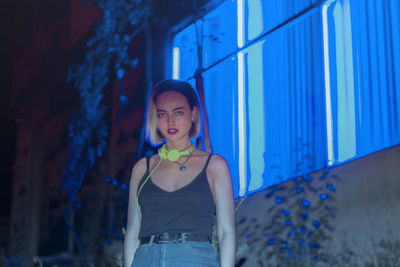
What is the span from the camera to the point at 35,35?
4457 mm

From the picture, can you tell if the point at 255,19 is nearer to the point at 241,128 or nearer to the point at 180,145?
the point at 241,128

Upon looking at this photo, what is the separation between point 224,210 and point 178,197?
0.14m

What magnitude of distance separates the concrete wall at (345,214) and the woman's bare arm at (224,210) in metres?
1.00

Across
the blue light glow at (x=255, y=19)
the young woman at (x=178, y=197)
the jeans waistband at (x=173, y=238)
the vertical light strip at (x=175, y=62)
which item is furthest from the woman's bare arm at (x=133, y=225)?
the vertical light strip at (x=175, y=62)

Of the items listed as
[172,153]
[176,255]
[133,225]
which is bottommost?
[176,255]

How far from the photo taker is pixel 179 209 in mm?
1584

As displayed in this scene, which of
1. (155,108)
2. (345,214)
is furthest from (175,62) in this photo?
(155,108)

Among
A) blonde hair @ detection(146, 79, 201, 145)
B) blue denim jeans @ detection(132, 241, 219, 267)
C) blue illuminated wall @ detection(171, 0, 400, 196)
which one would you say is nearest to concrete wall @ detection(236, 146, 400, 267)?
blue illuminated wall @ detection(171, 0, 400, 196)

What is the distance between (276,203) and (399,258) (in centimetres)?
68

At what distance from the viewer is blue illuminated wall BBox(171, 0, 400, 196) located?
2.45 m

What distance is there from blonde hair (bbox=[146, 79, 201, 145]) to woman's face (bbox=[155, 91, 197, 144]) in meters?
0.01

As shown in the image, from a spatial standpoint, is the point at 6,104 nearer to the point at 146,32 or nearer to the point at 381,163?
the point at 146,32

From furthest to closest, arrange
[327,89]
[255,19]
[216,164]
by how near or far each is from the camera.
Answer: [255,19], [327,89], [216,164]

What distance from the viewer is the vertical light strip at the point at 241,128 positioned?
9.48ft
